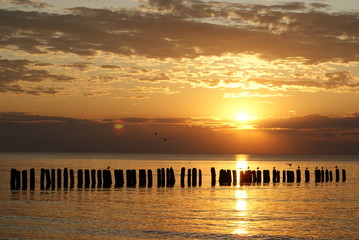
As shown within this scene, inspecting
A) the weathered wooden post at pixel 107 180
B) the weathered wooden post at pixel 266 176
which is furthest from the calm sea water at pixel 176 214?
the weathered wooden post at pixel 266 176

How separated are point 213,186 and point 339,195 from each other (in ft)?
40.1

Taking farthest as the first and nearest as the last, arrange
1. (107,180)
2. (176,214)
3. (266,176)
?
(266,176), (107,180), (176,214)

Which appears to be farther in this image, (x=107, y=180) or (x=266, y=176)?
(x=266, y=176)

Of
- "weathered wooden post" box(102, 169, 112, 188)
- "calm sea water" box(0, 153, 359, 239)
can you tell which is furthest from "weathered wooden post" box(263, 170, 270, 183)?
"weathered wooden post" box(102, 169, 112, 188)

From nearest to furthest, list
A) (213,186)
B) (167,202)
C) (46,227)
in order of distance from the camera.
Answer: (46,227), (167,202), (213,186)

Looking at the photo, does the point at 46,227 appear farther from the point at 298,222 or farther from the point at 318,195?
the point at 318,195

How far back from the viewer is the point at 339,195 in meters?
43.3

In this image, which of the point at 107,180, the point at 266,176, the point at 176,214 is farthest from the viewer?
the point at 266,176

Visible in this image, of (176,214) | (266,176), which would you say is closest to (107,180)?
(176,214)

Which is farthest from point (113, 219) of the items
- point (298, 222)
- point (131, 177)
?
point (131, 177)

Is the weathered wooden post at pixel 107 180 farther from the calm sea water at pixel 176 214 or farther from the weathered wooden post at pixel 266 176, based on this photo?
the weathered wooden post at pixel 266 176

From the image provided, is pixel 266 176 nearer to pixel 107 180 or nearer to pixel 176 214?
pixel 107 180

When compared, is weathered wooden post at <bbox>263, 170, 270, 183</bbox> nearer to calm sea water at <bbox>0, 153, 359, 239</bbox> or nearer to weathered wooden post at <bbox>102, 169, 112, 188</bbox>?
calm sea water at <bbox>0, 153, 359, 239</bbox>

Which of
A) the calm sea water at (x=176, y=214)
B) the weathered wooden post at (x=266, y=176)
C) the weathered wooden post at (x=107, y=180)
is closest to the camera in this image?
the calm sea water at (x=176, y=214)
